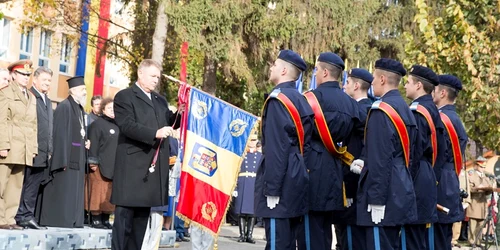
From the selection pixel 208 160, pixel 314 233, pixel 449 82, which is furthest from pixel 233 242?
pixel 314 233

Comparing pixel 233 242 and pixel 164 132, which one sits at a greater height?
pixel 164 132

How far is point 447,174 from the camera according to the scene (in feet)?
36.2

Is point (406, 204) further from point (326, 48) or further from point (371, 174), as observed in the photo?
point (326, 48)

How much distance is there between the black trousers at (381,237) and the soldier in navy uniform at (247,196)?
357 inches

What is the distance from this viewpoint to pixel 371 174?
29.1ft

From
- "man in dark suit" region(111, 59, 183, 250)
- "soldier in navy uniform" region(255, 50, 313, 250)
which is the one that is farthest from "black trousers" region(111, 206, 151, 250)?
"soldier in navy uniform" region(255, 50, 313, 250)

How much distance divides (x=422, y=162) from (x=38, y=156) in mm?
5030

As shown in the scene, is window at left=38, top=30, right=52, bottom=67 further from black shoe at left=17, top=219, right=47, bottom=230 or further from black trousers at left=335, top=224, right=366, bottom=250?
black trousers at left=335, top=224, right=366, bottom=250

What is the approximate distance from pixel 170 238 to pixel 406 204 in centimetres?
630

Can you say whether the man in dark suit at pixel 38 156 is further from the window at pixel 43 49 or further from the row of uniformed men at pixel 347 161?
the window at pixel 43 49

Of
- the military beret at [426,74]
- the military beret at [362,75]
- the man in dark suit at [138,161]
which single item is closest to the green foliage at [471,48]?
the military beret at [362,75]

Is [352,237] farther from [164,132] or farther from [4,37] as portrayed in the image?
[4,37]

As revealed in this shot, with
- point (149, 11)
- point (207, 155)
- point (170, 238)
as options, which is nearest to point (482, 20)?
point (170, 238)

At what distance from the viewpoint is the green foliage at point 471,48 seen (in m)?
17.7
